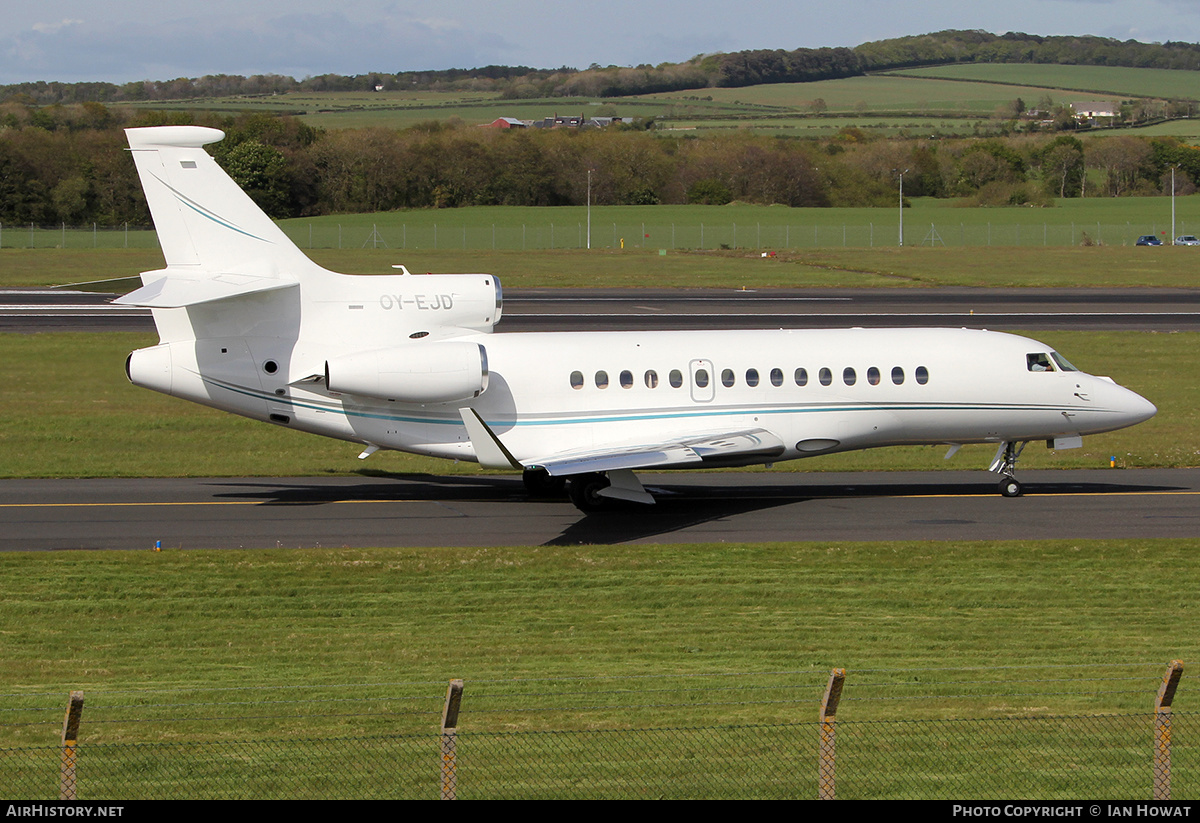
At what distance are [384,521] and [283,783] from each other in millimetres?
13382

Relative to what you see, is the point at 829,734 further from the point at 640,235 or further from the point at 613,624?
the point at 640,235

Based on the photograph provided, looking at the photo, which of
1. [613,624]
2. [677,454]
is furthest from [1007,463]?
[613,624]

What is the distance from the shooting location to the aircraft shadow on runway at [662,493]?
24375 mm

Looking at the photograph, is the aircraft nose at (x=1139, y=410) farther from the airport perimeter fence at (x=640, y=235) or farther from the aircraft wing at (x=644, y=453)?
the airport perimeter fence at (x=640, y=235)

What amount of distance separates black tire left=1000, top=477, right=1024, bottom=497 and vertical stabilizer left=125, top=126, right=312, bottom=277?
1494cm

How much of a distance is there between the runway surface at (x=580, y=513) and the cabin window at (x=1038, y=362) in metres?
2.63

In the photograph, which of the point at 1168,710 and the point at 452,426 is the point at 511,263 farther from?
the point at 1168,710

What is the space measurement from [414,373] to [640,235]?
9304cm

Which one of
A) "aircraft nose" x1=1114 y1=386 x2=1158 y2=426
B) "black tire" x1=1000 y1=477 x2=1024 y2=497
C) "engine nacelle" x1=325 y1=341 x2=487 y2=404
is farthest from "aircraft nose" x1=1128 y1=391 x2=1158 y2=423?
"engine nacelle" x1=325 y1=341 x2=487 y2=404

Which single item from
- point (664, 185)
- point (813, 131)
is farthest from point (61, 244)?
point (813, 131)

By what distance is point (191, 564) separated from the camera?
20.1m

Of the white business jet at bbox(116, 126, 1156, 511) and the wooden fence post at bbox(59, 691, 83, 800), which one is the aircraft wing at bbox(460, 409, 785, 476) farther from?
the wooden fence post at bbox(59, 691, 83, 800)

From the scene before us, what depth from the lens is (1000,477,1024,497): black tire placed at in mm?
25688

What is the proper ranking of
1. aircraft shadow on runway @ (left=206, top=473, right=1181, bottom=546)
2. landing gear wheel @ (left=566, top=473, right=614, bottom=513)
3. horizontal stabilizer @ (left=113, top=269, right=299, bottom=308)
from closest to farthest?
horizontal stabilizer @ (left=113, top=269, right=299, bottom=308) < aircraft shadow on runway @ (left=206, top=473, right=1181, bottom=546) < landing gear wheel @ (left=566, top=473, right=614, bottom=513)
